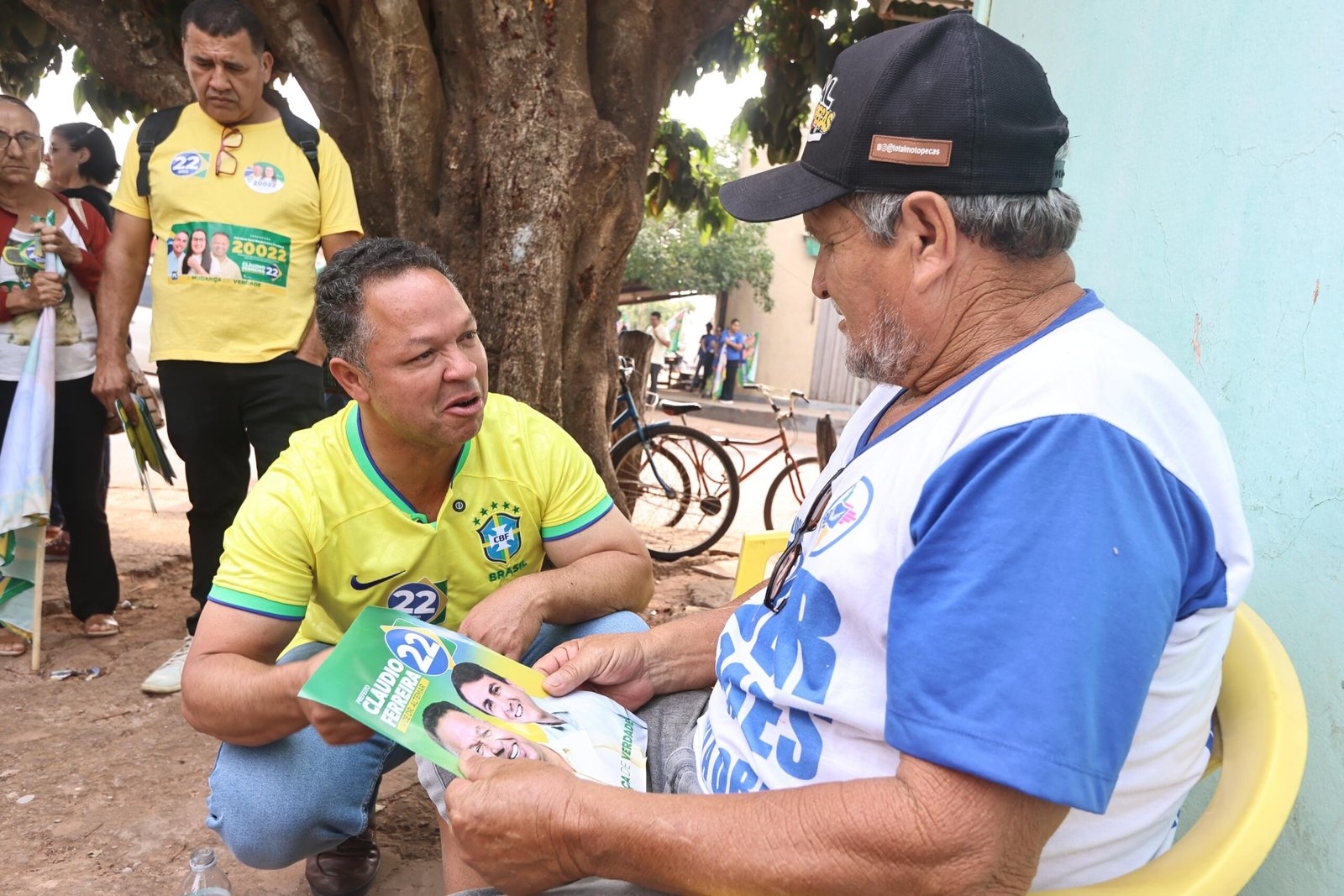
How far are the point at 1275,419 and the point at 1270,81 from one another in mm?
615

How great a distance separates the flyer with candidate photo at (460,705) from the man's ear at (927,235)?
86cm

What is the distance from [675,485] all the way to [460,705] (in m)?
5.55

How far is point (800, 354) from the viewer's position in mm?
25969

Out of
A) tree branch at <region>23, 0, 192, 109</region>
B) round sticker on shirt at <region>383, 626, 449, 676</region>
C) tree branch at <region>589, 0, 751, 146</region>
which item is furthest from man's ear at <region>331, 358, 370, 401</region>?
tree branch at <region>23, 0, 192, 109</region>

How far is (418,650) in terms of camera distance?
1632 millimetres

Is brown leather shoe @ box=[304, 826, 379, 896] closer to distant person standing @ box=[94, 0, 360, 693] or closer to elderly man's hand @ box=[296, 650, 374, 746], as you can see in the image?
elderly man's hand @ box=[296, 650, 374, 746]

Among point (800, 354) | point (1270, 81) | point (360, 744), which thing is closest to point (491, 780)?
point (360, 744)

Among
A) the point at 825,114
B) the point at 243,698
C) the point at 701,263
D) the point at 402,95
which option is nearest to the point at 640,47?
the point at 402,95

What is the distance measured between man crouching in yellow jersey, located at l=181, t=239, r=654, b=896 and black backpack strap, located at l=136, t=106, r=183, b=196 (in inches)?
67.5

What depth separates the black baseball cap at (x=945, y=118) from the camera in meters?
1.19

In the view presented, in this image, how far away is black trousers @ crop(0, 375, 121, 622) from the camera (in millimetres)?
3873

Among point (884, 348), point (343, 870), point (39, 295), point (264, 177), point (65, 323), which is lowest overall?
point (343, 870)

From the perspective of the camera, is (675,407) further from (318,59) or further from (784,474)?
(318,59)

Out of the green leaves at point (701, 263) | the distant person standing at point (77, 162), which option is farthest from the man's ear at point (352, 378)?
the green leaves at point (701, 263)
